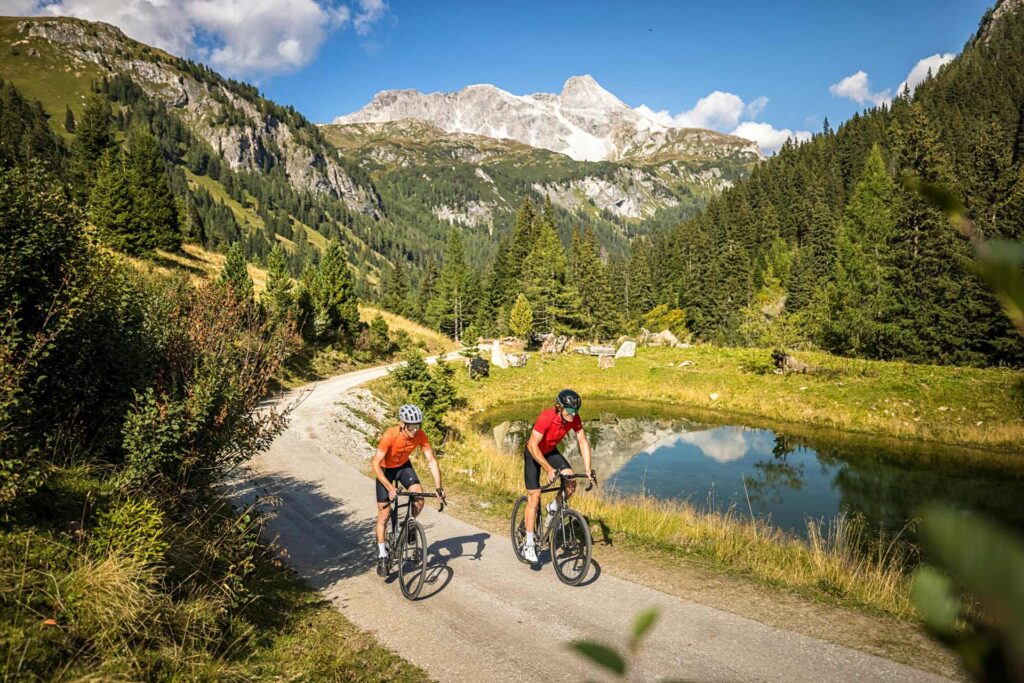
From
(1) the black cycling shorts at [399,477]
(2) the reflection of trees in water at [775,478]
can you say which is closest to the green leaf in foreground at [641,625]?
(1) the black cycling shorts at [399,477]

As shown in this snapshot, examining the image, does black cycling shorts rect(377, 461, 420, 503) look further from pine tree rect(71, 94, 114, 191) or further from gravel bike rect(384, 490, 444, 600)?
pine tree rect(71, 94, 114, 191)

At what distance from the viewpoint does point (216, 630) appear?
5.37 metres

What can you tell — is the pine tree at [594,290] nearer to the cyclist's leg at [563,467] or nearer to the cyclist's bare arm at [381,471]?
the cyclist's leg at [563,467]

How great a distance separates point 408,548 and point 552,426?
2.65 meters

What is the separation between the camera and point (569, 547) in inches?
311

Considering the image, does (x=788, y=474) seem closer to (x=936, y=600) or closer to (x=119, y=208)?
(x=936, y=600)

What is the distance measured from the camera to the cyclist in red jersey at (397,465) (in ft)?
24.6

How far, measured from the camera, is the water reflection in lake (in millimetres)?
15359

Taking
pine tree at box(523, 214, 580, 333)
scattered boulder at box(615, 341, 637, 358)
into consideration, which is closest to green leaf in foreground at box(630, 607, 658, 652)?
scattered boulder at box(615, 341, 637, 358)

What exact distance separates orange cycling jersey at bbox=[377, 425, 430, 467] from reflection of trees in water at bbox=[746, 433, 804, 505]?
12.0 m

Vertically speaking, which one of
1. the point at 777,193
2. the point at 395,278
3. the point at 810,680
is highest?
the point at 777,193

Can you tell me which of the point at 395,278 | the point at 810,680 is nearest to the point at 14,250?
the point at 810,680

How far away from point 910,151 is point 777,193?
4730cm

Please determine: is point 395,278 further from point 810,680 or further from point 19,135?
point 810,680
